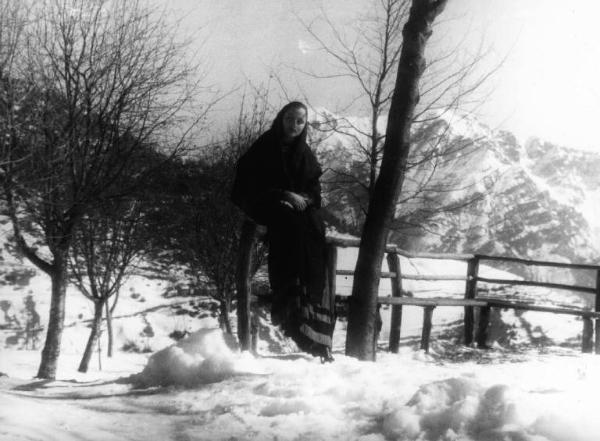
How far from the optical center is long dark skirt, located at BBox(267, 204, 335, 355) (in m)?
3.39

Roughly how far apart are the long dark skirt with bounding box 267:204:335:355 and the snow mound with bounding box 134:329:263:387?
404 mm

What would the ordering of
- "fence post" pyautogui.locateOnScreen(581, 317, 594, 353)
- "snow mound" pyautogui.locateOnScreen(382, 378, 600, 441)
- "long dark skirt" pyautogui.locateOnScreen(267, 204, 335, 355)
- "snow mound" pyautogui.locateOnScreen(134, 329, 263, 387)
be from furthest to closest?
"fence post" pyautogui.locateOnScreen(581, 317, 594, 353) → "long dark skirt" pyautogui.locateOnScreen(267, 204, 335, 355) → "snow mound" pyautogui.locateOnScreen(134, 329, 263, 387) → "snow mound" pyautogui.locateOnScreen(382, 378, 600, 441)

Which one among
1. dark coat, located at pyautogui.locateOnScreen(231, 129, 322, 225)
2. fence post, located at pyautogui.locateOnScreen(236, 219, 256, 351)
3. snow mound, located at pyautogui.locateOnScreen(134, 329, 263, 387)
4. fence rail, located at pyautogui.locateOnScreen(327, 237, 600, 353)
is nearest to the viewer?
snow mound, located at pyautogui.locateOnScreen(134, 329, 263, 387)

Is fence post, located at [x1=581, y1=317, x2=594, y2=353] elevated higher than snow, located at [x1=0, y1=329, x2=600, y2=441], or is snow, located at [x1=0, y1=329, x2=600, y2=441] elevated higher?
snow, located at [x1=0, y1=329, x2=600, y2=441]

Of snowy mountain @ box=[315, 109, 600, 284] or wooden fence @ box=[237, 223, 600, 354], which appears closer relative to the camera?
wooden fence @ box=[237, 223, 600, 354]

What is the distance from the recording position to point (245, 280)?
373 cm

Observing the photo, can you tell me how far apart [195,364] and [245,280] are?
0.88m

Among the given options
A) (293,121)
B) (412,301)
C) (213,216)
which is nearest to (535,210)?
(213,216)

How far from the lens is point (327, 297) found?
3.59m

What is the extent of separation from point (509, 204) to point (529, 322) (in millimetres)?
87622

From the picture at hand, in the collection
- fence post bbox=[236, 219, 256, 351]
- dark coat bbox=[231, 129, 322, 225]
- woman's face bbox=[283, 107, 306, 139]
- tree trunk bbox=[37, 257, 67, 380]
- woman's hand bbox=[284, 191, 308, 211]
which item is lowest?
tree trunk bbox=[37, 257, 67, 380]

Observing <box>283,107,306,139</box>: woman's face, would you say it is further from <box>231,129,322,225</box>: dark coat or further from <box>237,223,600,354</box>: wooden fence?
<box>237,223,600,354</box>: wooden fence

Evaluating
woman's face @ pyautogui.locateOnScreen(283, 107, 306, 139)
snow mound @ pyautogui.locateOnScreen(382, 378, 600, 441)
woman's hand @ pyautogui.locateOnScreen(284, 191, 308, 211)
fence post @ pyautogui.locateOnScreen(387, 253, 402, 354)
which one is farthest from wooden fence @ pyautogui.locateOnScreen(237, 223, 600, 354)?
snow mound @ pyautogui.locateOnScreen(382, 378, 600, 441)

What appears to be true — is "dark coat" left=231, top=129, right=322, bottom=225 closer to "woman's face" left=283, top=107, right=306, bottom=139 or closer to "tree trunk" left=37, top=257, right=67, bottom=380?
"woman's face" left=283, top=107, right=306, bottom=139
